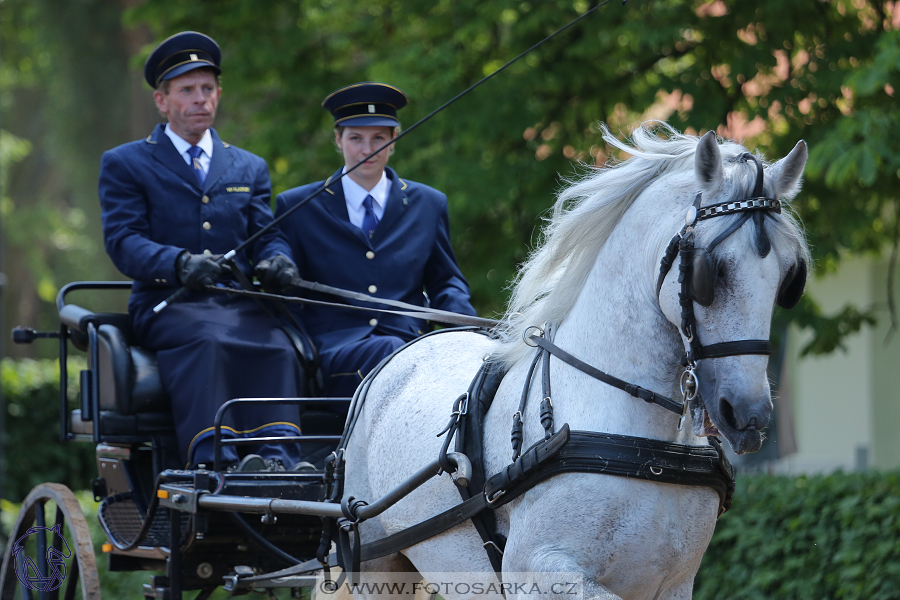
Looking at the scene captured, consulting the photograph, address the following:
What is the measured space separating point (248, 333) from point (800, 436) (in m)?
11.0

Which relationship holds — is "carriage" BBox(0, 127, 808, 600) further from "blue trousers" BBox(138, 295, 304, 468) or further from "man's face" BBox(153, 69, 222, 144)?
"man's face" BBox(153, 69, 222, 144)

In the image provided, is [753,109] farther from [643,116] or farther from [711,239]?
[711,239]

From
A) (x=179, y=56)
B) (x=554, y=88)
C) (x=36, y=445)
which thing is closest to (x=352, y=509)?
(x=179, y=56)

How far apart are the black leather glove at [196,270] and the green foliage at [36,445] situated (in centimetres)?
637

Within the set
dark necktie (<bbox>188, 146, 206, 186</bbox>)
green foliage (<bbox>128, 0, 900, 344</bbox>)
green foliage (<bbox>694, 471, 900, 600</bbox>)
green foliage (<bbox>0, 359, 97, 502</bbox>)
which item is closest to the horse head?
dark necktie (<bbox>188, 146, 206, 186</bbox>)

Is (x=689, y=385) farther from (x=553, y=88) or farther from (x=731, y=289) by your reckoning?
(x=553, y=88)

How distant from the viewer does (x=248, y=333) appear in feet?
13.5

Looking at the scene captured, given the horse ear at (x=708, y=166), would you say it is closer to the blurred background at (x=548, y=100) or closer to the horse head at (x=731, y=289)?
the horse head at (x=731, y=289)

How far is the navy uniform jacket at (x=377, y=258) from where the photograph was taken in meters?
4.25

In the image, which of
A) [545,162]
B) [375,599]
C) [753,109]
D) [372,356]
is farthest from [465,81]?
[375,599]

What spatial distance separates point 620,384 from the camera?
2541 mm

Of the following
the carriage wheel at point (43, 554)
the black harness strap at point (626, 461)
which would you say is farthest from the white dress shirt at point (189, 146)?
the black harness strap at point (626, 461)

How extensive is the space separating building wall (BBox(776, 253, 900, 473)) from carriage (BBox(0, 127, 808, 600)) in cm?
951

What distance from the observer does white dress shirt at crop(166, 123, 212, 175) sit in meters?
4.40
